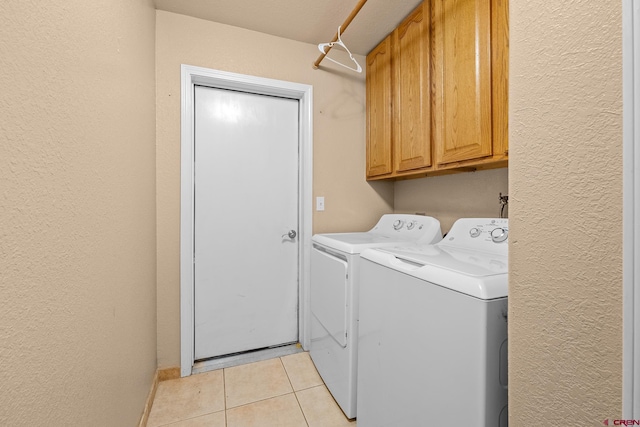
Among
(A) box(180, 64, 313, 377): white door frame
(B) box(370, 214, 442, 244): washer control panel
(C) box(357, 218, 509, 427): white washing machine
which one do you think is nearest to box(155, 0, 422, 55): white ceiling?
(A) box(180, 64, 313, 377): white door frame

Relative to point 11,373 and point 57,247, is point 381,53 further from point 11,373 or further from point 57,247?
point 11,373

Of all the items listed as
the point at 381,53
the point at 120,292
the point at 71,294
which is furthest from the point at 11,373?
the point at 381,53

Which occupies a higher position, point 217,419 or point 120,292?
point 120,292

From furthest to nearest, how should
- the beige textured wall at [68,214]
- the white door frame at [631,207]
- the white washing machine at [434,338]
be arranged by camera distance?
the white washing machine at [434,338], the beige textured wall at [68,214], the white door frame at [631,207]

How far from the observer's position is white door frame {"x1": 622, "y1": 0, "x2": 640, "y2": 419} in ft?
1.28

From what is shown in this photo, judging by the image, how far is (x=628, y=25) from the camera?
396 mm

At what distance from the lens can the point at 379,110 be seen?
2.02 meters

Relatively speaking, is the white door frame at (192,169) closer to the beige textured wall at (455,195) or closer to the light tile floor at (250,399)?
the light tile floor at (250,399)

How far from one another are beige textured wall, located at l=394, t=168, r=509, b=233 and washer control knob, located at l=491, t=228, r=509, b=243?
11.6 inches

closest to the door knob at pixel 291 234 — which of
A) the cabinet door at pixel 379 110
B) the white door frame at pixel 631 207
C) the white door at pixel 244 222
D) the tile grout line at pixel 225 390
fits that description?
the white door at pixel 244 222

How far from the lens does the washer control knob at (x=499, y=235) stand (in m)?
1.21

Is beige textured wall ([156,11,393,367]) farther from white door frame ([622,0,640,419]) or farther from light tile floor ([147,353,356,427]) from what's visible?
white door frame ([622,0,640,419])

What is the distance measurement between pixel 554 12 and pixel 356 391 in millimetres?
1628

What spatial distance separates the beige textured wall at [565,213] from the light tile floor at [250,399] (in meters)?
1.22
